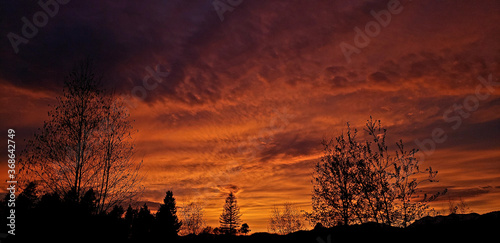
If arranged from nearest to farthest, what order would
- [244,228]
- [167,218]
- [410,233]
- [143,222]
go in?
[410,233] < [167,218] < [143,222] < [244,228]

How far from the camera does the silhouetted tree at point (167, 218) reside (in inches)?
1953

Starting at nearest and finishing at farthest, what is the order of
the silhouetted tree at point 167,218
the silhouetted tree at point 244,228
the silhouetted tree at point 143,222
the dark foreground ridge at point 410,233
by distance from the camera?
the dark foreground ridge at point 410,233, the silhouetted tree at point 167,218, the silhouetted tree at point 143,222, the silhouetted tree at point 244,228

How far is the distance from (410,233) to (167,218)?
160 ft

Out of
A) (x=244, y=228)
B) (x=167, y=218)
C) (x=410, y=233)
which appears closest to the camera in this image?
(x=410, y=233)

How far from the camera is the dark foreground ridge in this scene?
9680 millimetres

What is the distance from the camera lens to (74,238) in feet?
42.4

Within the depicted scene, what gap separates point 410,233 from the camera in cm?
1068

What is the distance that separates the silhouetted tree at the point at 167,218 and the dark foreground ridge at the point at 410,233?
40.0m

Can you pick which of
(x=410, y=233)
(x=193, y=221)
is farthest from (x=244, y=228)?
(x=410, y=233)

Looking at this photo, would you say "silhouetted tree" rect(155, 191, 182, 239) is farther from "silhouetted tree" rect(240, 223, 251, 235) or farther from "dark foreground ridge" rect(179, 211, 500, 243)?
"dark foreground ridge" rect(179, 211, 500, 243)

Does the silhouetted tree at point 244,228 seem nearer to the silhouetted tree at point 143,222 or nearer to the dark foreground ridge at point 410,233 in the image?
the silhouetted tree at point 143,222

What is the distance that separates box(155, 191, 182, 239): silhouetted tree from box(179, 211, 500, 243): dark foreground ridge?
40044 millimetres

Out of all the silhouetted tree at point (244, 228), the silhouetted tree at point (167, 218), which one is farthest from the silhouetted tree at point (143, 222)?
the silhouetted tree at point (244, 228)

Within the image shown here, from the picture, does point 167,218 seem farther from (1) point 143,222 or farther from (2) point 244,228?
(2) point 244,228
